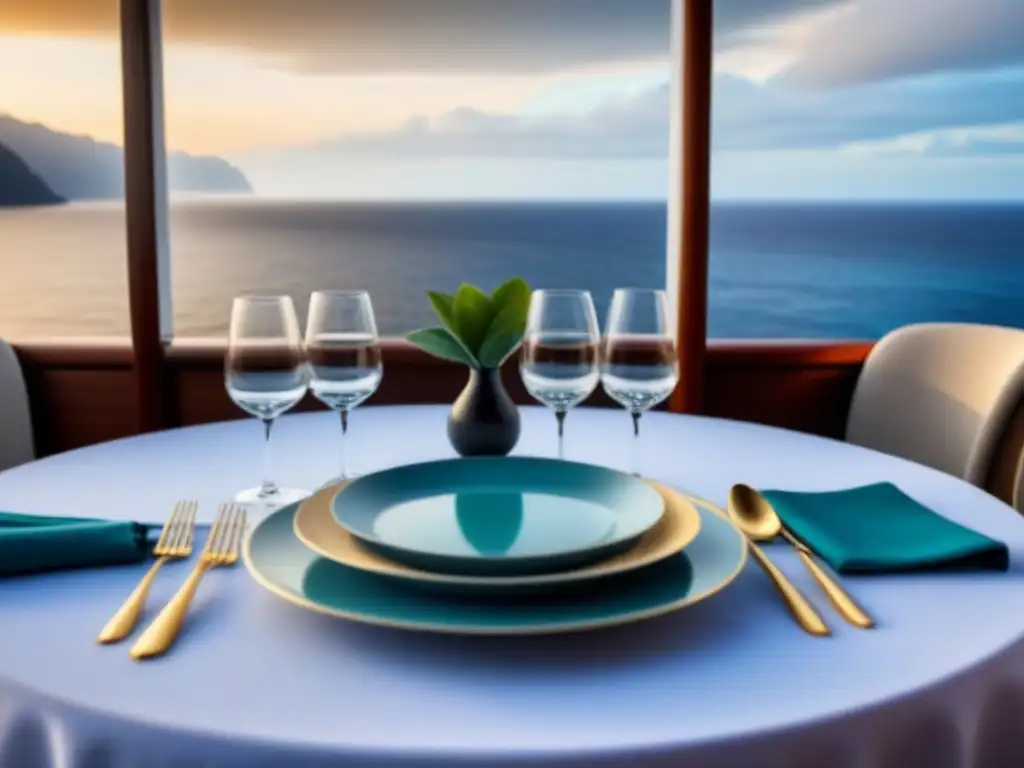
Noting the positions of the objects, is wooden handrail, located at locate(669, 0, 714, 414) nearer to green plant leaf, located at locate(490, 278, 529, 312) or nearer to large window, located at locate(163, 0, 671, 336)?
green plant leaf, located at locate(490, 278, 529, 312)

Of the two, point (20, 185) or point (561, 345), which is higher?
point (20, 185)

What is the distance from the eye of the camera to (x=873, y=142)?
116ft

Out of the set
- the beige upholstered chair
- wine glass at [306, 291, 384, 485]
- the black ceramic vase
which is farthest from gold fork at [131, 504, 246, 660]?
the beige upholstered chair

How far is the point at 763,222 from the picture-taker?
47375 millimetres

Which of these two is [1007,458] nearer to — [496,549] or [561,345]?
[561,345]

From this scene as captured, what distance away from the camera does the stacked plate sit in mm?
636

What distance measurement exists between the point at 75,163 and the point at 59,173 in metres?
2.33

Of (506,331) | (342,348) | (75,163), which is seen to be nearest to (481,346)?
(506,331)

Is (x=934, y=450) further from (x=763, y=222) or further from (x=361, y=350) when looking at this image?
(x=763, y=222)

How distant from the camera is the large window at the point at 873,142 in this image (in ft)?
97.9

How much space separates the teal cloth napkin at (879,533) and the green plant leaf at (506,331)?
329mm

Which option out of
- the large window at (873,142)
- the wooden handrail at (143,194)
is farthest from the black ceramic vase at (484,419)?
the large window at (873,142)

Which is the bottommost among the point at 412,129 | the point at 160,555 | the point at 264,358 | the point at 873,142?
the point at 160,555

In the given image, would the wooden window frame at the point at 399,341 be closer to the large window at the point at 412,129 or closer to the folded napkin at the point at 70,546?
the folded napkin at the point at 70,546
